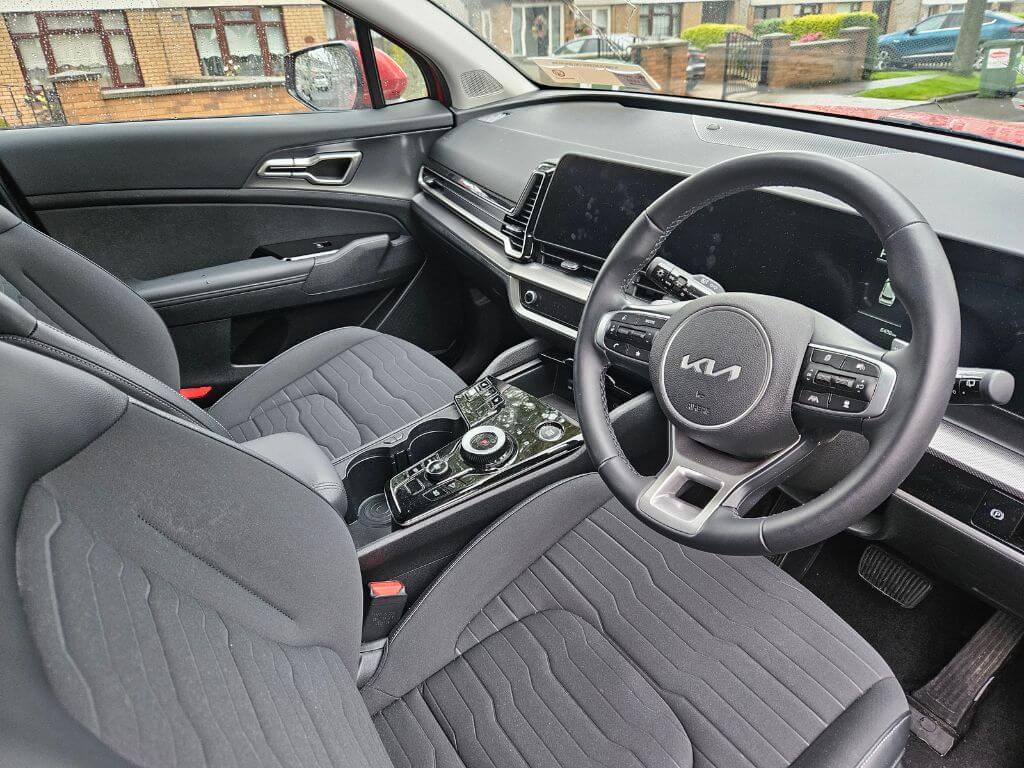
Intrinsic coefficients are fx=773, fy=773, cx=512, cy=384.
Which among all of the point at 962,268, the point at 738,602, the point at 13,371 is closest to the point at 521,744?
the point at 738,602

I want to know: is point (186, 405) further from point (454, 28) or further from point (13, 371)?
point (454, 28)

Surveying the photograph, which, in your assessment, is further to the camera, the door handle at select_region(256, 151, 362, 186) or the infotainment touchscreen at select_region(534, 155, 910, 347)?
the door handle at select_region(256, 151, 362, 186)

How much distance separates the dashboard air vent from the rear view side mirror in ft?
2.65

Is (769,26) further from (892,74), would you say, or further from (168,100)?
(168,100)

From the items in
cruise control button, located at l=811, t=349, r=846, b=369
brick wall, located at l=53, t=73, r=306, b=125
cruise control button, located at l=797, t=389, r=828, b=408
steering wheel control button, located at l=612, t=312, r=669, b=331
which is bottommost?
cruise control button, located at l=797, t=389, r=828, b=408

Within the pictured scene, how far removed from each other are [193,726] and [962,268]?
3.66 feet

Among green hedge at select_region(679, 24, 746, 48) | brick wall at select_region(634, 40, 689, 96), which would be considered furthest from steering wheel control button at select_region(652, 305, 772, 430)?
brick wall at select_region(634, 40, 689, 96)

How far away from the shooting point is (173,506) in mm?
715

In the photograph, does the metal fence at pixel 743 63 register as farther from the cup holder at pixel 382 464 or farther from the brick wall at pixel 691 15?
the cup holder at pixel 382 464

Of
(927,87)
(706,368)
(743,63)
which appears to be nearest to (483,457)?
(706,368)

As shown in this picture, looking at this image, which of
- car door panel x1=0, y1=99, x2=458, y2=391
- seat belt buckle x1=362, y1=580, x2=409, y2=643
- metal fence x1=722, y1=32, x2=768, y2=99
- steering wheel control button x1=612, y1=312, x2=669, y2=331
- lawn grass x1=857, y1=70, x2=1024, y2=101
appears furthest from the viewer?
car door panel x1=0, y1=99, x2=458, y2=391

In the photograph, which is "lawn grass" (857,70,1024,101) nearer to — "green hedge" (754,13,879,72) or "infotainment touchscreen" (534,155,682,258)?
"green hedge" (754,13,879,72)

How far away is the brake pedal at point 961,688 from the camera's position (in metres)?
1.43

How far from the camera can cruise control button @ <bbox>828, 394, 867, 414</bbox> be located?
2.87 ft
